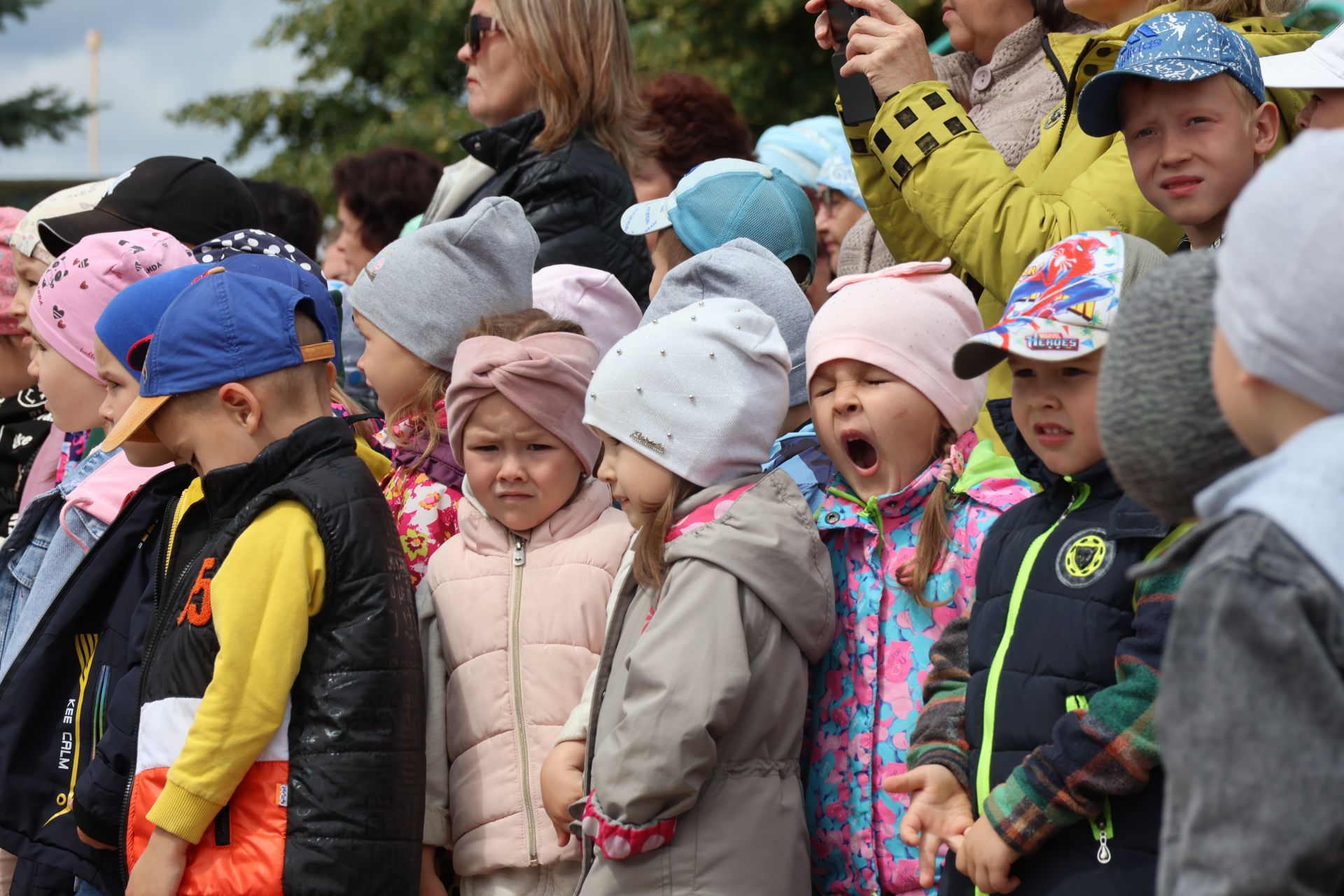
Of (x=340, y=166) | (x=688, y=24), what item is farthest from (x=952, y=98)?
(x=688, y=24)

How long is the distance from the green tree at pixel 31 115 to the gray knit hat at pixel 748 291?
26212 mm

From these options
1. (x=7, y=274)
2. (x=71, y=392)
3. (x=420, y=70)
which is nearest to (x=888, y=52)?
(x=71, y=392)

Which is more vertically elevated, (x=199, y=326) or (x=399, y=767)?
(x=199, y=326)

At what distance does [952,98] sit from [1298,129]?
76cm

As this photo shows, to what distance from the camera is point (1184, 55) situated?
3.12 metres

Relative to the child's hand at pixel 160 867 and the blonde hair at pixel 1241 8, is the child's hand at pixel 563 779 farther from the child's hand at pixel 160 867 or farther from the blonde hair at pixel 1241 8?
the blonde hair at pixel 1241 8

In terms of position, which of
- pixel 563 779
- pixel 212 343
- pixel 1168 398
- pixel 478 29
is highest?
pixel 478 29

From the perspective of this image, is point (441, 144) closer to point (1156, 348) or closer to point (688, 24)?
point (688, 24)

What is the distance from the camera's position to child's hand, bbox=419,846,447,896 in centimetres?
359

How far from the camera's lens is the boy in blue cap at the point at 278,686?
10.5ft

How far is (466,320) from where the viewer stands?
4.26 m

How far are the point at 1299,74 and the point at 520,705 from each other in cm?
222

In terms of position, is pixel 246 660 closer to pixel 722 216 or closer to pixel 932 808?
pixel 932 808

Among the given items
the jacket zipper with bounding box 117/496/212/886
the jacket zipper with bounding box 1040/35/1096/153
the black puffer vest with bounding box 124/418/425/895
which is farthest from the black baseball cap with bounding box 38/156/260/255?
the jacket zipper with bounding box 1040/35/1096/153
